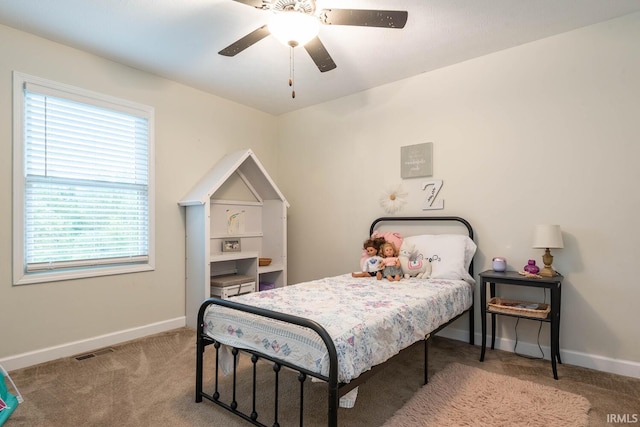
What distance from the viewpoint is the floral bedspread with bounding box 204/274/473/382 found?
5.30 feet

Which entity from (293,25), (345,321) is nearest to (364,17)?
(293,25)

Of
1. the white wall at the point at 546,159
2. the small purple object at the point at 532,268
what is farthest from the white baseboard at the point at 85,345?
the small purple object at the point at 532,268

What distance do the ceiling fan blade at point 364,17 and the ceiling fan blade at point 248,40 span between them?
37 centimetres

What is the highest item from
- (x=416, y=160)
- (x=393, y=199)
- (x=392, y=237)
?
(x=416, y=160)

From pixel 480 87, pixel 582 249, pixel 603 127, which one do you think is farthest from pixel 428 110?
pixel 582 249

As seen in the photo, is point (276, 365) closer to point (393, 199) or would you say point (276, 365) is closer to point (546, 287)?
point (546, 287)

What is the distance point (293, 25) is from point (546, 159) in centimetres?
223

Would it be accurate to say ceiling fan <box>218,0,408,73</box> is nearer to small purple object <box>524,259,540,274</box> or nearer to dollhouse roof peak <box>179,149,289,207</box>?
dollhouse roof peak <box>179,149,289,207</box>

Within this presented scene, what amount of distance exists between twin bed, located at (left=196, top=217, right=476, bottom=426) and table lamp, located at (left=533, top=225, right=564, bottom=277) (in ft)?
1.75

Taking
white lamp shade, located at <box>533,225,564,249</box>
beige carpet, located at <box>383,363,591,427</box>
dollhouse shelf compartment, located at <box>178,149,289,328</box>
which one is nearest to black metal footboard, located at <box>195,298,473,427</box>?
beige carpet, located at <box>383,363,591,427</box>

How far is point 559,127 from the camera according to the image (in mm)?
2797

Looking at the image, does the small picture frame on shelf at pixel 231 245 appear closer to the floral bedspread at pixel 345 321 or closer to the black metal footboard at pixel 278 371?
the floral bedspread at pixel 345 321

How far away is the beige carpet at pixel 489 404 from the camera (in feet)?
6.33

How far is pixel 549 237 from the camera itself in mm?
2594
